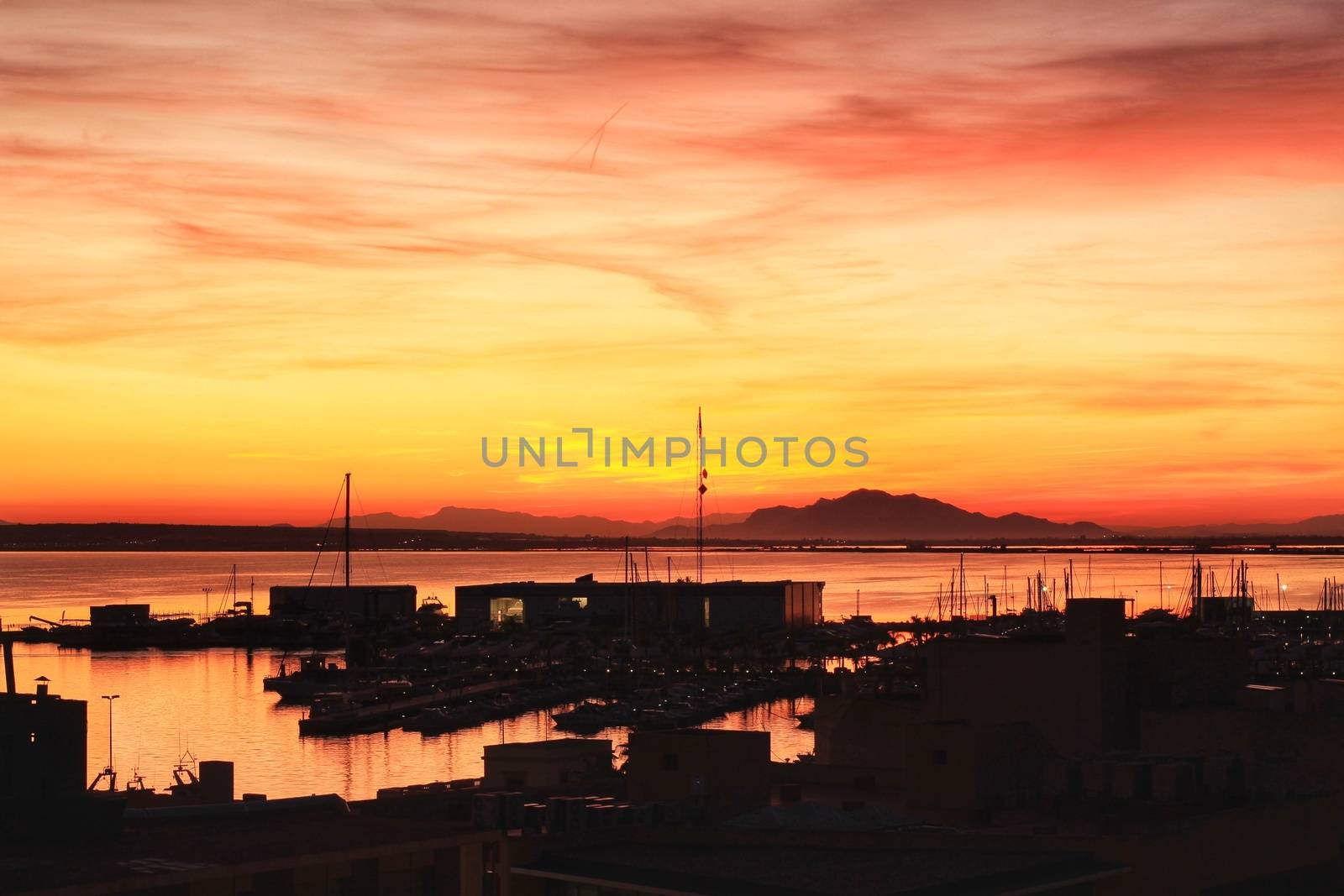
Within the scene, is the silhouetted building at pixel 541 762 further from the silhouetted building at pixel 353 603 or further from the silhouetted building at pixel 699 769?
the silhouetted building at pixel 353 603

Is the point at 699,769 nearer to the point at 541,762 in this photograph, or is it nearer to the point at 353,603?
the point at 541,762

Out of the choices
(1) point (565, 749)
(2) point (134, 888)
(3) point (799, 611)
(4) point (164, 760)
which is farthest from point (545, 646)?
(2) point (134, 888)

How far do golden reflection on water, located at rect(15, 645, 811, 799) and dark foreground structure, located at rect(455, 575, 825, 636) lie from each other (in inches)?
784

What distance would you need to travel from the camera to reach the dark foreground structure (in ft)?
353

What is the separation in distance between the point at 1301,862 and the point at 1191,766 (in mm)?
2273

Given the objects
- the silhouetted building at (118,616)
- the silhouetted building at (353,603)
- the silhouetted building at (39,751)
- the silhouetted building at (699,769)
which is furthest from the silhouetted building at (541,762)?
the silhouetted building at (118,616)

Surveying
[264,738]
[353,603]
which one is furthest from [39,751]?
[353,603]

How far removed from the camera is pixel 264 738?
70.3m

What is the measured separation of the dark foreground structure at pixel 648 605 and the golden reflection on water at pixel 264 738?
19.9 metres

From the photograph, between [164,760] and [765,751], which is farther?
[164,760]

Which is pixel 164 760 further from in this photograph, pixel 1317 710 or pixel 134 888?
pixel 134 888

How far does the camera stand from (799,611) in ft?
371

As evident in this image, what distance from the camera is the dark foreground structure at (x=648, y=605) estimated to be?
353 feet

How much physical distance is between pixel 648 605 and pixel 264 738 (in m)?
42.4
